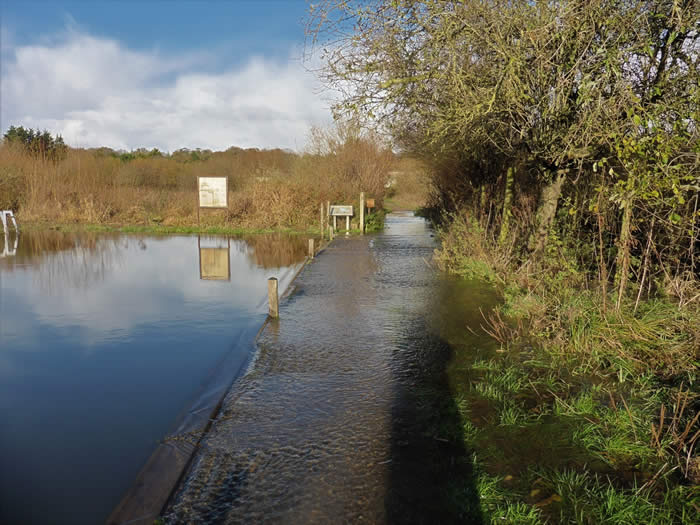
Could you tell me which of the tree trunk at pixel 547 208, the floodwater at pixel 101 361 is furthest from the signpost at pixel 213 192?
the tree trunk at pixel 547 208

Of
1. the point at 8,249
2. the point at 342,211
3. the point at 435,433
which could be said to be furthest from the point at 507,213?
the point at 8,249

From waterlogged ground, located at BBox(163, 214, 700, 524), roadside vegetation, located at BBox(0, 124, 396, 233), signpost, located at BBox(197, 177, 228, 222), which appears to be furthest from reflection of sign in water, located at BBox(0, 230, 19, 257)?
waterlogged ground, located at BBox(163, 214, 700, 524)

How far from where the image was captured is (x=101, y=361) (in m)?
6.86

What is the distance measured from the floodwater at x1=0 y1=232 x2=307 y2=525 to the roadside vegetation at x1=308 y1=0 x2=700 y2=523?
301cm

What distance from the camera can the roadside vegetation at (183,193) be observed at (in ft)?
85.8

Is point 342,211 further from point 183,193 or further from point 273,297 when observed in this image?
point 273,297

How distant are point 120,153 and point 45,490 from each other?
5550 centimetres

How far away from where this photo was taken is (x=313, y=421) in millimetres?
4598

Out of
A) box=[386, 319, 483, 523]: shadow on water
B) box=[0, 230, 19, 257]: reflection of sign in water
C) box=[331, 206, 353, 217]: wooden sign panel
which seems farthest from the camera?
box=[331, 206, 353, 217]: wooden sign panel

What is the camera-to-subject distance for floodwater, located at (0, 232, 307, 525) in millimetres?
4168

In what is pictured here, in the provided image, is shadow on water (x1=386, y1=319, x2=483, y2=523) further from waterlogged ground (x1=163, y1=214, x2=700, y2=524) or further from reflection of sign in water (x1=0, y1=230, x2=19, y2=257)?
reflection of sign in water (x1=0, y1=230, x2=19, y2=257)

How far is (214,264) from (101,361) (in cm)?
827

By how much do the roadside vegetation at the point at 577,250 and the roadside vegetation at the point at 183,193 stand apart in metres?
16.8

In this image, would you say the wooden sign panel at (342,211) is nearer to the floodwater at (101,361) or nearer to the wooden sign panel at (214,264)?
the wooden sign panel at (214,264)
